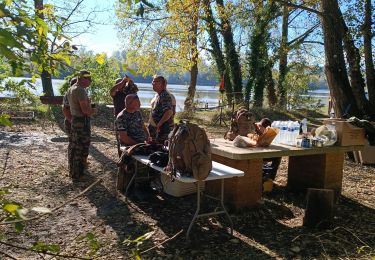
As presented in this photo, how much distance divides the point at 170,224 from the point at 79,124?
239 centimetres

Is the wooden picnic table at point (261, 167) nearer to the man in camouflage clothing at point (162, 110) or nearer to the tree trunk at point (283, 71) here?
the man in camouflage clothing at point (162, 110)

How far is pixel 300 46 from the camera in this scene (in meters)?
24.4

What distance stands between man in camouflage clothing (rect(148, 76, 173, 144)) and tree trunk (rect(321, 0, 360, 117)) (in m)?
4.93

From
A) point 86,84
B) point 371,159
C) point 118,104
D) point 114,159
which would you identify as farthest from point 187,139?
point 371,159

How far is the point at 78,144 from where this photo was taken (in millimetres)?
6430

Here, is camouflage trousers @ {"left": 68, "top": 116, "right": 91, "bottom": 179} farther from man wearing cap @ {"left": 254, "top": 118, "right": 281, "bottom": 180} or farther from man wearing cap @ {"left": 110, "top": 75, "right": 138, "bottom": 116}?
man wearing cap @ {"left": 254, "top": 118, "right": 281, "bottom": 180}

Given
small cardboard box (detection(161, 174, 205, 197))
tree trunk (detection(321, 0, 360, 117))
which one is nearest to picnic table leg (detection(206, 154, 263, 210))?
small cardboard box (detection(161, 174, 205, 197))

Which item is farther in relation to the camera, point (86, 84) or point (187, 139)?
point (86, 84)

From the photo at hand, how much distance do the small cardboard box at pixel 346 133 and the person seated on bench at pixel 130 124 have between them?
2.66 m

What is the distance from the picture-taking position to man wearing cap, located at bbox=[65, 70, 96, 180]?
6.24 metres

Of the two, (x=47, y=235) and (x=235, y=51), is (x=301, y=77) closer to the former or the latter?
(x=235, y=51)

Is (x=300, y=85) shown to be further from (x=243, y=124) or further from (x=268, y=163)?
(x=243, y=124)

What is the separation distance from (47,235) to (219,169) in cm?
194

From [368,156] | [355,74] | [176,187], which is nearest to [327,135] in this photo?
[176,187]
